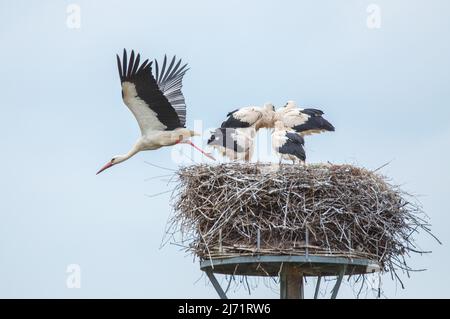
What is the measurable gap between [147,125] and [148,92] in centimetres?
86

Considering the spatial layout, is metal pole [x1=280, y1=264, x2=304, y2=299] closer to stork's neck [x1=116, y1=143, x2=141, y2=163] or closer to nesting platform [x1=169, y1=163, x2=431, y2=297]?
nesting platform [x1=169, y1=163, x2=431, y2=297]

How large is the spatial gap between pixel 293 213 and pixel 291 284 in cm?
105

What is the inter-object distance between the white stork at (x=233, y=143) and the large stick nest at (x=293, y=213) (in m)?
1.37

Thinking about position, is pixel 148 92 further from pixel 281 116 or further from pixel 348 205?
pixel 348 205

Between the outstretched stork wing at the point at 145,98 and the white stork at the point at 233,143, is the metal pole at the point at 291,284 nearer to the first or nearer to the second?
the white stork at the point at 233,143

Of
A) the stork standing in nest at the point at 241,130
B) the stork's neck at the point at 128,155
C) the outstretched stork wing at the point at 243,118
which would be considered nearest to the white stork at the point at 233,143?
the stork standing in nest at the point at 241,130

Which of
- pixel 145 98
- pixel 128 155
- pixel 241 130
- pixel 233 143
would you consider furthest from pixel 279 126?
pixel 128 155

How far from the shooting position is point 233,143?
40.5 feet

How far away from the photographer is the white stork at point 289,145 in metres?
11.7

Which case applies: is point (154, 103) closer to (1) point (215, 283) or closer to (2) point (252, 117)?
(2) point (252, 117)

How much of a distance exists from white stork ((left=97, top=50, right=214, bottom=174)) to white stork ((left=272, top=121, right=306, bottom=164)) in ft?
5.65

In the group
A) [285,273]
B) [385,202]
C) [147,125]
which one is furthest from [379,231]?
[147,125]
